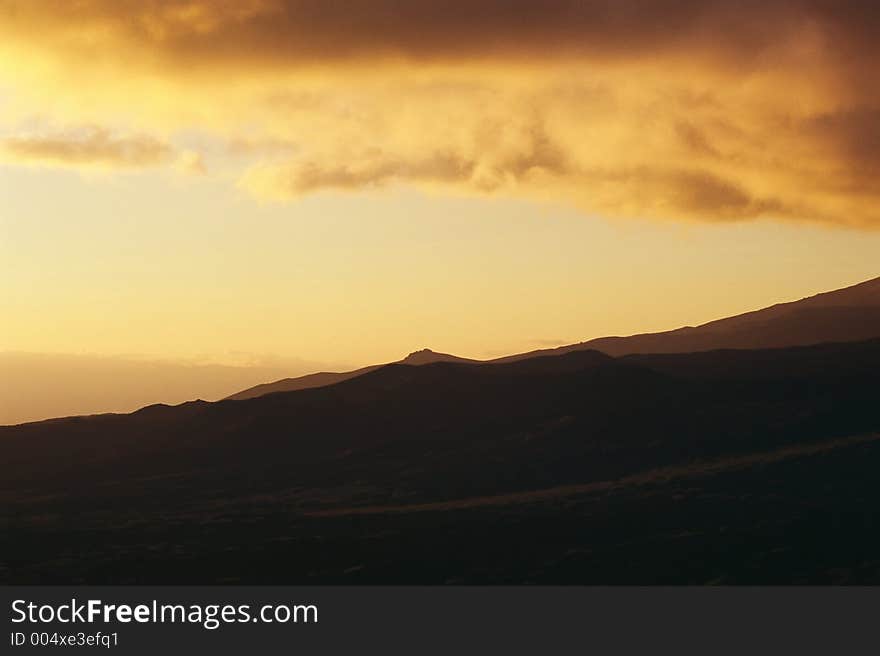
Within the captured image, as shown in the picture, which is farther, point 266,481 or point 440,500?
point 266,481

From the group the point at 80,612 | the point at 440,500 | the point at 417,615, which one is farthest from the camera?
the point at 440,500

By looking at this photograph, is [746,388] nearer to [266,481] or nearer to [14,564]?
[266,481]

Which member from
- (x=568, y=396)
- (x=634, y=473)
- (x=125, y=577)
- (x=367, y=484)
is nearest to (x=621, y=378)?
(x=568, y=396)

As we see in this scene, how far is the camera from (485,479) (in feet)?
430

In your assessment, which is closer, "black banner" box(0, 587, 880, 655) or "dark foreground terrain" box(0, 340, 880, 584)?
"black banner" box(0, 587, 880, 655)

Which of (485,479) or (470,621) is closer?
(470,621)

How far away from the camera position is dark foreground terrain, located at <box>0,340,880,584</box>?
9131 centimetres

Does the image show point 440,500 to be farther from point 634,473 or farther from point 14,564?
point 14,564

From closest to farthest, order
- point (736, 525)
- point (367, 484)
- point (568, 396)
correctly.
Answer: point (736, 525) < point (367, 484) < point (568, 396)

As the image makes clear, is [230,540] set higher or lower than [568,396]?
lower

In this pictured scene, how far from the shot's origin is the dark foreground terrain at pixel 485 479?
91.3 m

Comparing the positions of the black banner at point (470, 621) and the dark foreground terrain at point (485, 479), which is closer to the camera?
the black banner at point (470, 621)

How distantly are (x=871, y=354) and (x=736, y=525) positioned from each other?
8084 cm

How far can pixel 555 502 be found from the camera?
11281 cm
